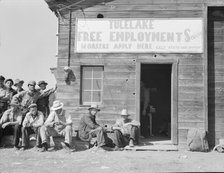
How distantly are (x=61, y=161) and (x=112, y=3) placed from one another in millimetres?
5032

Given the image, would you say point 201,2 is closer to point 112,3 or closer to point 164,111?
point 112,3

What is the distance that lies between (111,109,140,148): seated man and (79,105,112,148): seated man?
0.94 ft

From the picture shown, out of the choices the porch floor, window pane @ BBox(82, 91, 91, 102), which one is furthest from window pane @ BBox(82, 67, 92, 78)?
the porch floor

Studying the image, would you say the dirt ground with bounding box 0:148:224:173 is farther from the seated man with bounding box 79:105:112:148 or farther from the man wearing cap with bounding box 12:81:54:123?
the man wearing cap with bounding box 12:81:54:123

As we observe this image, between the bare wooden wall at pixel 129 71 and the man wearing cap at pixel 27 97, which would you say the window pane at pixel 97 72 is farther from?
the man wearing cap at pixel 27 97

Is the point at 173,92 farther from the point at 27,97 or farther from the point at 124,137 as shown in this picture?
the point at 27,97

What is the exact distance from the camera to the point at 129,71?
9258 millimetres

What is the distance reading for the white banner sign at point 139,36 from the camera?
29.9ft

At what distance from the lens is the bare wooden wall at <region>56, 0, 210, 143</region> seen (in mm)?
9047

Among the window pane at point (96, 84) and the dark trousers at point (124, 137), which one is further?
the window pane at point (96, 84)

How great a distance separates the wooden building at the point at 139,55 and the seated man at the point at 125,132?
41cm

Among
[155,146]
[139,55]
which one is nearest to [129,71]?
[139,55]

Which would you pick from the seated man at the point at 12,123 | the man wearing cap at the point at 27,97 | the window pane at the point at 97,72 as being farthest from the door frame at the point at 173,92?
the seated man at the point at 12,123

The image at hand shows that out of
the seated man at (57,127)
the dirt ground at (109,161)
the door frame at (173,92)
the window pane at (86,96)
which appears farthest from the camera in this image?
the window pane at (86,96)
